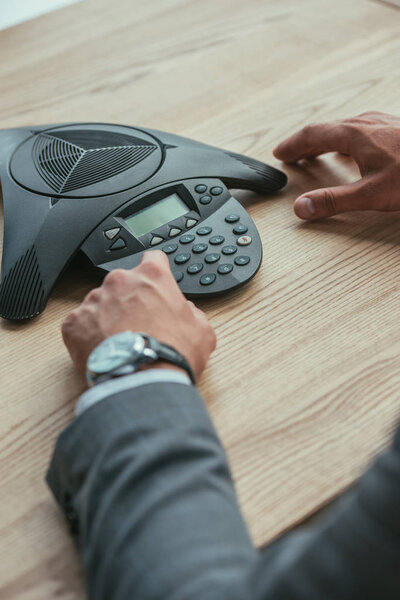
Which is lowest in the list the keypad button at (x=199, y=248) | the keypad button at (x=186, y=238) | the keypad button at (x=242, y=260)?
the keypad button at (x=242, y=260)

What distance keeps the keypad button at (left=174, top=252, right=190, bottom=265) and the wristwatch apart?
0.15 meters

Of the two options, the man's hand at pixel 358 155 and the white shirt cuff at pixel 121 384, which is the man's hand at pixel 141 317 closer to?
the white shirt cuff at pixel 121 384

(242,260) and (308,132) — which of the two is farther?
(308,132)

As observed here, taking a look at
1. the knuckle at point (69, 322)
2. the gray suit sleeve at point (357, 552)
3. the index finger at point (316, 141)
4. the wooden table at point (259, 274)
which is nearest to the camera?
the gray suit sleeve at point (357, 552)

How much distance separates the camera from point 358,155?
88cm

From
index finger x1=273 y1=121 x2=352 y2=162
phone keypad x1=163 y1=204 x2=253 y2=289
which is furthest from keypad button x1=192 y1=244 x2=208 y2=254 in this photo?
index finger x1=273 y1=121 x2=352 y2=162

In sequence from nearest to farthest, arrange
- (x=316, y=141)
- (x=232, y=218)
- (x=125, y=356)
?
(x=125, y=356) < (x=232, y=218) < (x=316, y=141)

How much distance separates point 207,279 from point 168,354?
5.9 inches

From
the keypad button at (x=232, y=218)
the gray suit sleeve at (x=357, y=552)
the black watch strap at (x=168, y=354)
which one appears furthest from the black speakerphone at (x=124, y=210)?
the gray suit sleeve at (x=357, y=552)

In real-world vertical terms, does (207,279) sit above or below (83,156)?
below

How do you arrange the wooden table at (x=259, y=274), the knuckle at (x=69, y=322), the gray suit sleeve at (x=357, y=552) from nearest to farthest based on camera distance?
the gray suit sleeve at (x=357, y=552) < the wooden table at (x=259, y=274) < the knuckle at (x=69, y=322)

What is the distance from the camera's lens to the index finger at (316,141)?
904mm

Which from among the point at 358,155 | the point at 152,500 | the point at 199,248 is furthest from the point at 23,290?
the point at 358,155

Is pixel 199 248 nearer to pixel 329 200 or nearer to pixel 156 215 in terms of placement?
→ pixel 156 215
